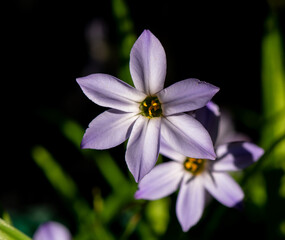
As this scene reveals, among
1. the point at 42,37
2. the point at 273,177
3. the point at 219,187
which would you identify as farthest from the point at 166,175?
the point at 42,37

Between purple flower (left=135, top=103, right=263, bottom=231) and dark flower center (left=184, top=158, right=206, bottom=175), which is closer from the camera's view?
purple flower (left=135, top=103, right=263, bottom=231)

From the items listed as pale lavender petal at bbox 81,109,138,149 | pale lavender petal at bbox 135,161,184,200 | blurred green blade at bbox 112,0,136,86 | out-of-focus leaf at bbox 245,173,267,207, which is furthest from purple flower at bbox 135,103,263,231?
out-of-focus leaf at bbox 245,173,267,207

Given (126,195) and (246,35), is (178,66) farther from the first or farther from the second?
(126,195)

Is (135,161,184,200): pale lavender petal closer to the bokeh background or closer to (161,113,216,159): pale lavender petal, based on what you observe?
(161,113,216,159): pale lavender petal

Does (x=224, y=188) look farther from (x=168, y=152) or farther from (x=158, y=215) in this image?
(x=158, y=215)

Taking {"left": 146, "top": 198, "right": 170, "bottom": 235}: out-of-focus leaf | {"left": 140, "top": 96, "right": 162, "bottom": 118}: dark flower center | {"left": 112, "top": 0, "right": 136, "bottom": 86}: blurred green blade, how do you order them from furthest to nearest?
1. {"left": 146, "top": 198, "right": 170, "bottom": 235}: out-of-focus leaf
2. {"left": 112, "top": 0, "right": 136, "bottom": 86}: blurred green blade
3. {"left": 140, "top": 96, "right": 162, "bottom": 118}: dark flower center

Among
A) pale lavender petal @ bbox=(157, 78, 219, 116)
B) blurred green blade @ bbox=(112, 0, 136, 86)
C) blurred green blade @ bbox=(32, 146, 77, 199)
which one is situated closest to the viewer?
pale lavender petal @ bbox=(157, 78, 219, 116)

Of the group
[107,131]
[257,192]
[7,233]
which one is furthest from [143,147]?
[257,192]

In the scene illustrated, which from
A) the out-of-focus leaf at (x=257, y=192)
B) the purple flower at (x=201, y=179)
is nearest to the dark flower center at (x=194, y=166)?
the purple flower at (x=201, y=179)
